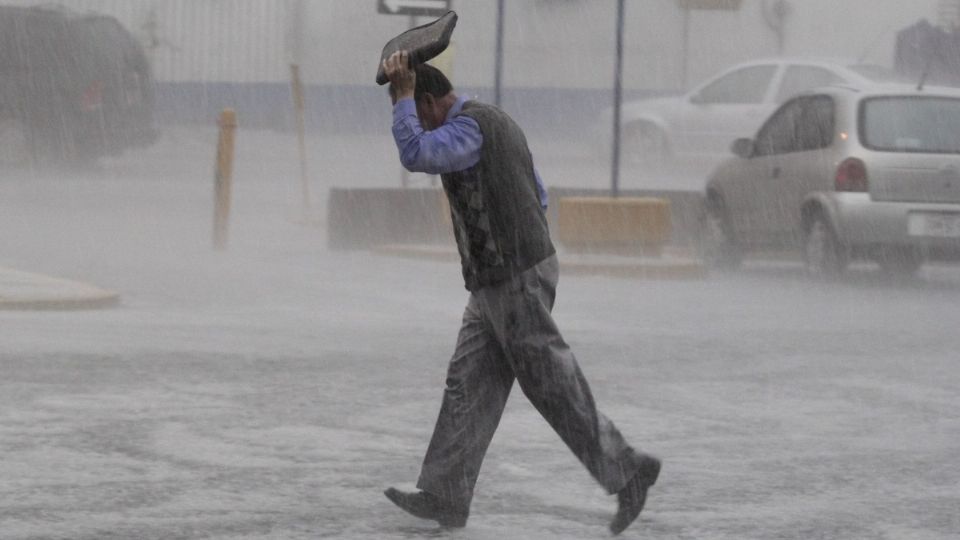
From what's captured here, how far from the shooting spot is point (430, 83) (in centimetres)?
614

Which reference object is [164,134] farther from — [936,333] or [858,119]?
[936,333]

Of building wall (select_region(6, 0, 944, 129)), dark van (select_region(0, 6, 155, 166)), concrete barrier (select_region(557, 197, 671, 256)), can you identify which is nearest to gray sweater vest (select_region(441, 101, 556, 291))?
concrete barrier (select_region(557, 197, 671, 256))

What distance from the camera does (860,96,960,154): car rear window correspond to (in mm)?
15266

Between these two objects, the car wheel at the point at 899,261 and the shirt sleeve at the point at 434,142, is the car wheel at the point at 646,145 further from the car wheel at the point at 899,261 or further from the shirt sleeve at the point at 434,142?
the shirt sleeve at the point at 434,142

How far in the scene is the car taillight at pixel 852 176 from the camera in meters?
15.1

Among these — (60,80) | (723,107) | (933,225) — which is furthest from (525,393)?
(723,107)

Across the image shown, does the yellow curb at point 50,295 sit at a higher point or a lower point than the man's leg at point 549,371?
lower

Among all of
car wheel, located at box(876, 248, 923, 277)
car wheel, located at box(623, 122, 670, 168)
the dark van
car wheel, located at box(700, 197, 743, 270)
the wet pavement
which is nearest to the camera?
the wet pavement

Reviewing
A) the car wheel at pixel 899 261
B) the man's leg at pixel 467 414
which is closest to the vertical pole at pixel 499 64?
the car wheel at pixel 899 261

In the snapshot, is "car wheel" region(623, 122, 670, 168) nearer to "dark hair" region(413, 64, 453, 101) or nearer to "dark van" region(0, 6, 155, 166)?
"dark van" region(0, 6, 155, 166)

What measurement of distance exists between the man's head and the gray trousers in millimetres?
519

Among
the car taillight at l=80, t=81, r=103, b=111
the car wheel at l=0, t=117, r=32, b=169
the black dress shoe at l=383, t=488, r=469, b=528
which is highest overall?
the black dress shoe at l=383, t=488, r=469, b=528

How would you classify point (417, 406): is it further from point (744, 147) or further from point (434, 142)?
point (744, 147)

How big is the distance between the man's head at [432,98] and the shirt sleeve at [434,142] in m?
0.13
